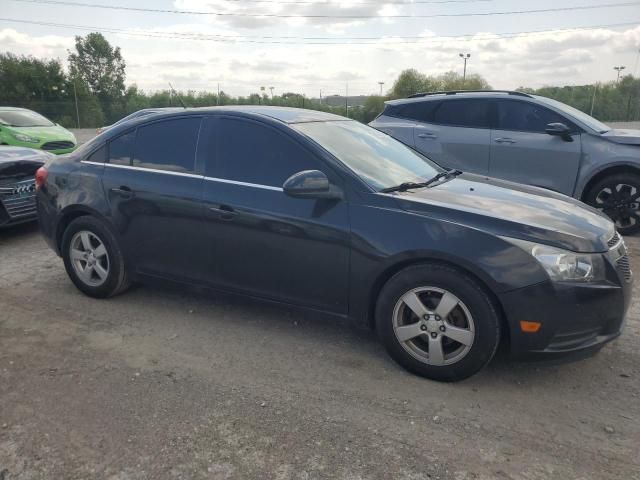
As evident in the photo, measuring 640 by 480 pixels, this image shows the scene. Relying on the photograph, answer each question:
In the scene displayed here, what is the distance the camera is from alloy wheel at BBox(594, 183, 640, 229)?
21.0ft

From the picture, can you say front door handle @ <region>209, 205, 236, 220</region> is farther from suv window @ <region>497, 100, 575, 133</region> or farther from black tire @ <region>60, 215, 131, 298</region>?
suv window @ <region>497, 100, 575, 133</region>

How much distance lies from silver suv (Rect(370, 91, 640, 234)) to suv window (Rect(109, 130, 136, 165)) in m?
3.62

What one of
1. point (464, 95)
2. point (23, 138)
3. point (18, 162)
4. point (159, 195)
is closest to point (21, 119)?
point (23, 138)

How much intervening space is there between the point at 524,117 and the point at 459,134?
0.87 m

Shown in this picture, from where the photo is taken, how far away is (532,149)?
6.82 meters

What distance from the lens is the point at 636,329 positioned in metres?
3.85

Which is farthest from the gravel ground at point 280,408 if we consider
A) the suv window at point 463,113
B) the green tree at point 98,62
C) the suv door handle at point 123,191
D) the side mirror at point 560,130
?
the green tree at point 98,62

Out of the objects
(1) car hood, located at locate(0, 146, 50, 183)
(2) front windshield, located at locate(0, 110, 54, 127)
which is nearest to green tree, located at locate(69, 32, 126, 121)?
(2) front windshield, located at locate(0, 110, 54, 127)

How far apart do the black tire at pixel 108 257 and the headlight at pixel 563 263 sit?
3.05m

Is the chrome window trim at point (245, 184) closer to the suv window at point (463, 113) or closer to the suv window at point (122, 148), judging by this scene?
the suv window at point (122, 148)

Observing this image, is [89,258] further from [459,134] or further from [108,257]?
[459,134]

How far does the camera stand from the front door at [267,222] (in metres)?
3.36

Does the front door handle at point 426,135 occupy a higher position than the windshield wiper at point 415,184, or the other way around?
the front door handle at point 426,135

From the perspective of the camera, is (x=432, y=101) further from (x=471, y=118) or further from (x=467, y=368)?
(x=467, y=368)
